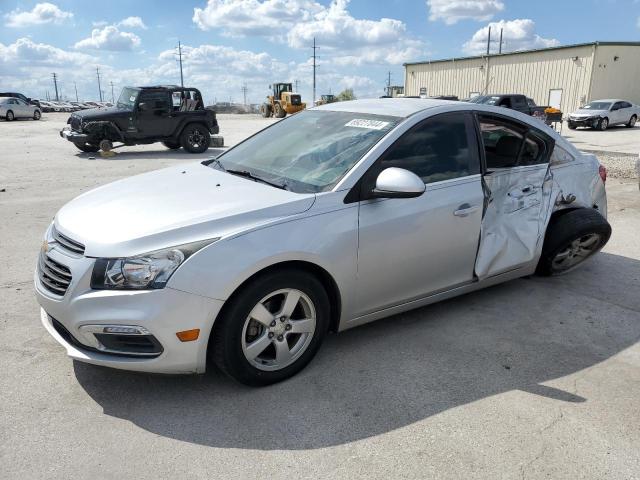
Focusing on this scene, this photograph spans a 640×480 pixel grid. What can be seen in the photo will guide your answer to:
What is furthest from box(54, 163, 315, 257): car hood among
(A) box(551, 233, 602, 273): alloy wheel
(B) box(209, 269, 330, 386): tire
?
(A) box(551, 233, 602, 273): alloy wheel

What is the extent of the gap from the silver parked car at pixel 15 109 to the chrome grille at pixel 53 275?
1426 inches

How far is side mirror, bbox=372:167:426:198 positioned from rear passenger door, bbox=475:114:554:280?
37.7 inches

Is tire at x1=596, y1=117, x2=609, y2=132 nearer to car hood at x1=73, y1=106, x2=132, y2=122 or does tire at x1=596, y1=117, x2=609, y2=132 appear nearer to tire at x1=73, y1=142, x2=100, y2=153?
car hood at x1=73, y1=106, x2=132, y2=122

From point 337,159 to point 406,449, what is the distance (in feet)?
5.93

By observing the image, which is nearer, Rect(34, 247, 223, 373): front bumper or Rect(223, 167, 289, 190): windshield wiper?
Rect(34, 247, 223, 373): front bumper

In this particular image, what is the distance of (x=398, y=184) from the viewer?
3.20 metres

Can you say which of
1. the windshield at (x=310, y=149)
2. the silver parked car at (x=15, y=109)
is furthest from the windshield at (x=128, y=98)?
the silver parked car at (x=15, y=109)

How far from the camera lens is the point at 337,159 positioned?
354cm

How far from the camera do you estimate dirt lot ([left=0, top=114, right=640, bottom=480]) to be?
2557 millimetres

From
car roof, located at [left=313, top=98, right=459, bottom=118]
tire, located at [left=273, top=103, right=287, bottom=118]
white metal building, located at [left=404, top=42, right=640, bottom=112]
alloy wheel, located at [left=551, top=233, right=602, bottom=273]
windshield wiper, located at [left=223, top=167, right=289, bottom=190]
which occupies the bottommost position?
tire, located at [left=273, top=103, right=287, bottom=118]

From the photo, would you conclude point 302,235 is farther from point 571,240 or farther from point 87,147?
point 87,147

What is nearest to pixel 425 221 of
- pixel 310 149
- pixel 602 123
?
pixel 310 149

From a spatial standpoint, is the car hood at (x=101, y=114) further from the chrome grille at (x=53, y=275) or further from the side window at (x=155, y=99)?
the chrome grille at (x=53, y=275)

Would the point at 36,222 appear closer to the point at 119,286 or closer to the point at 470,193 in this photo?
the point at 119,286
